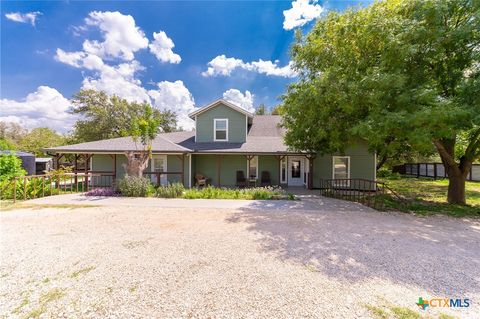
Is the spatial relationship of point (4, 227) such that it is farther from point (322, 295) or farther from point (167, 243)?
point (322, 295)

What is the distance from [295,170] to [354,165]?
4.02 metres

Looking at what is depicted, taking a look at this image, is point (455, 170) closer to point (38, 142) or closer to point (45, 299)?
point (45, 299)

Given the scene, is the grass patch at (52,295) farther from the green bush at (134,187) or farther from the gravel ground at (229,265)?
the green bush at (134,187)

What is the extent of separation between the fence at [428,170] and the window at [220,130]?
2101 cm

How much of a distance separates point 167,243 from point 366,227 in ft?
19.4

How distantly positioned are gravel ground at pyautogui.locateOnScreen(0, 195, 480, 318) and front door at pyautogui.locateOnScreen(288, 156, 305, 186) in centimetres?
771

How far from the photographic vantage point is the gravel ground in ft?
9.19

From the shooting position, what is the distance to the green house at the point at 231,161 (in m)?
13.8

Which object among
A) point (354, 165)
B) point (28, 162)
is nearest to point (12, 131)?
point (28, 162)

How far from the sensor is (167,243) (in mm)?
4895

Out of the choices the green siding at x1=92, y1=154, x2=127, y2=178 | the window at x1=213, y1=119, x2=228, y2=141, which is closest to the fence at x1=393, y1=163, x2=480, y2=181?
the window at x1=213, y1=119, x2=228, y2=141

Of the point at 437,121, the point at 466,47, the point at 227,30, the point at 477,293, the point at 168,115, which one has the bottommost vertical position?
the point at 477,293

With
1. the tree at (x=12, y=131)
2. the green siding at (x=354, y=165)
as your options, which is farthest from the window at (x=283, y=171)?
the tree at (x=12, y=131)

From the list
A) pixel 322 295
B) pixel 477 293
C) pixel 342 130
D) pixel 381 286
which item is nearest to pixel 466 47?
pixel 342 130
